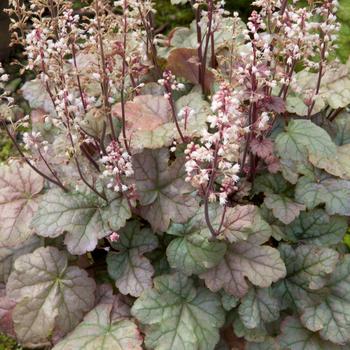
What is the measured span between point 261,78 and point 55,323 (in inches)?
48.1

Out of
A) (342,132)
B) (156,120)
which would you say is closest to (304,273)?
(342,132)

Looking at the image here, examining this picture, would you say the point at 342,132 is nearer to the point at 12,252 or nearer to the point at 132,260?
the point at 132,260

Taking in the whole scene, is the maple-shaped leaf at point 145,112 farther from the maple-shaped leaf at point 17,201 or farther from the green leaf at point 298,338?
the green leaf at point 298,338

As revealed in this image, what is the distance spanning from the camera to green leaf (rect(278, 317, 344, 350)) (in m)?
2.32

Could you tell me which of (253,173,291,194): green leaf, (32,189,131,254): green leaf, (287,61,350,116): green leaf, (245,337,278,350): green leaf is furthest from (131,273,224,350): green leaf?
(287,61,350,116): green leaf

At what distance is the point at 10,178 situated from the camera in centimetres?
259

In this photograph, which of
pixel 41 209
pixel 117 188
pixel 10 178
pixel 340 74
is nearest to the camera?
pixel 117 188

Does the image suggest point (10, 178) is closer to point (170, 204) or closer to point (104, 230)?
point (104, 230)

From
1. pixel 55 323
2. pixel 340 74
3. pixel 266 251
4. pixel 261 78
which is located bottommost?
pixel 55 323

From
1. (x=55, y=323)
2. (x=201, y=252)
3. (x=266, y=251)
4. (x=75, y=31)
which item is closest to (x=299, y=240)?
(x=266, y=251)

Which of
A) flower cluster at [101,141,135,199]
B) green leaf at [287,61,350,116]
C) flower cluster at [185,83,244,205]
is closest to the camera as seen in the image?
flower cluster at [185,83,244,205]

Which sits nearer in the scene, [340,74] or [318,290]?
[318,290]

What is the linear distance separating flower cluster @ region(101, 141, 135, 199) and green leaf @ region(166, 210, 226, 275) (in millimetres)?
268

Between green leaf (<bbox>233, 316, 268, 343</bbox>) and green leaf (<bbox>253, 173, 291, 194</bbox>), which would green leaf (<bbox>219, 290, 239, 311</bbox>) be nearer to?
green leaf (<bbox>233, 316, 268, 343</bbox>)
